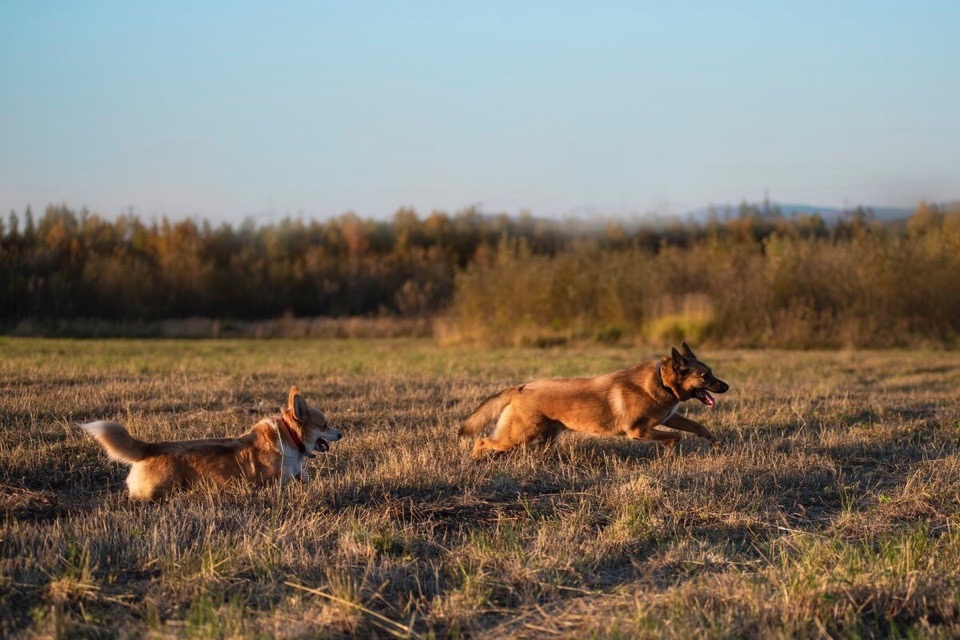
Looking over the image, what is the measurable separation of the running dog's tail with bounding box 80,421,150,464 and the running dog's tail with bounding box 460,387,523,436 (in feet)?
9.83

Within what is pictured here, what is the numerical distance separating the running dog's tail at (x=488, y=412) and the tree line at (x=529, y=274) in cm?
1773

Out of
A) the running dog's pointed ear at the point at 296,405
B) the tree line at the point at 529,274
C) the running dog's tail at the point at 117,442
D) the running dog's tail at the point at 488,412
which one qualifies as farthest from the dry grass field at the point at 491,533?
the tree line at the point at 529,274

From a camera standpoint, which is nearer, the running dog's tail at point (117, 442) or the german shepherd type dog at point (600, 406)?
the running dog's tail at point (117, 442)

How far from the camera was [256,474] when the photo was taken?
7.14m

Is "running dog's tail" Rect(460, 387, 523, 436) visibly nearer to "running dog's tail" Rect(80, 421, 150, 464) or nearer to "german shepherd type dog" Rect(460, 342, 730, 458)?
"german shepherd type dog" Rect(460, 342, 730, 458)

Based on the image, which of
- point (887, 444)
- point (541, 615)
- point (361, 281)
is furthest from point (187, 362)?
point (361, 281)

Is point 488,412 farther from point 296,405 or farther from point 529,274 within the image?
point 529,274

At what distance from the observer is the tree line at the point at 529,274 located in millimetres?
25766

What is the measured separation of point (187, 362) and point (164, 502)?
10552 millimetres

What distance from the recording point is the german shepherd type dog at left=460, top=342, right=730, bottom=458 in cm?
845

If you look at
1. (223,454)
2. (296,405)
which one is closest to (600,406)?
(296,405)

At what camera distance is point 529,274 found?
93.5ft

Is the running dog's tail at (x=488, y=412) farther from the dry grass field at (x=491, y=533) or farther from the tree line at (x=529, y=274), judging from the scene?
the tree line at (x=529, y=274)

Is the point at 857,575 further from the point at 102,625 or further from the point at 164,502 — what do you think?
the point at 164,502
